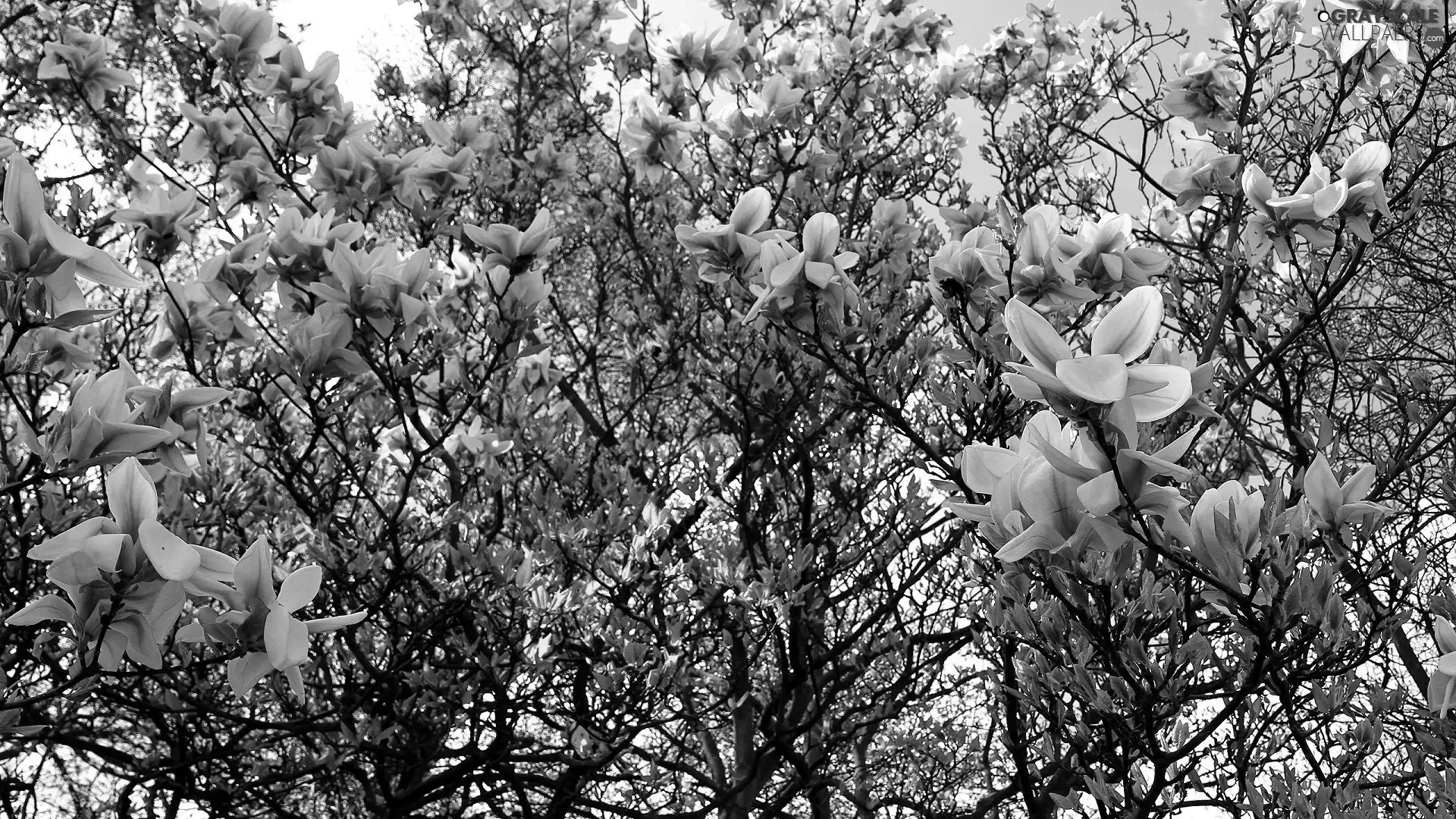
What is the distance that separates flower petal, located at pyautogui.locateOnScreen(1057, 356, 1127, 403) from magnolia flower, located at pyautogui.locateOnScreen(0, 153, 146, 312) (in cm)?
137

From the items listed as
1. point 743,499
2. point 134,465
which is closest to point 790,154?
point 743,499

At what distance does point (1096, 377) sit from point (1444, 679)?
0.72m

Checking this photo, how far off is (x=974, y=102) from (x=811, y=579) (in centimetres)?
313

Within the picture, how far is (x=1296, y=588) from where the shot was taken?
1299mm

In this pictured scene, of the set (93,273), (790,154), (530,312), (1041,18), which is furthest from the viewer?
(1041,18)

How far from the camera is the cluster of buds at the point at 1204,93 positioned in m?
3.19

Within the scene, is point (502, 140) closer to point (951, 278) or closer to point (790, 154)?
point (790, 154)

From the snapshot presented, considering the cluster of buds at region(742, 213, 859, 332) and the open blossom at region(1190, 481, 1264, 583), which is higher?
the cluster of buds at region(742, 213, 859, 332)

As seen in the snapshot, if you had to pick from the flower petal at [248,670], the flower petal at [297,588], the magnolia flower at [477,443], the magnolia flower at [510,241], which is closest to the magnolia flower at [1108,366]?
the flower petal at [297,588]

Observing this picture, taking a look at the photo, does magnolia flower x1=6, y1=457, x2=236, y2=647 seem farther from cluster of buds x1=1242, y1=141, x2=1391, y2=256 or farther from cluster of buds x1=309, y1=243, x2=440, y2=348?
cluster of buds x1=1242, y1=141, x2=1391, y2=256

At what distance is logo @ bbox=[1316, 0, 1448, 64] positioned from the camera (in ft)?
9.25

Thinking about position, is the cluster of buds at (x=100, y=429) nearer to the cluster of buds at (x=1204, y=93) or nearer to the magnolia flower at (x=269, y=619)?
the magnolia flower at (x=269, y=619)

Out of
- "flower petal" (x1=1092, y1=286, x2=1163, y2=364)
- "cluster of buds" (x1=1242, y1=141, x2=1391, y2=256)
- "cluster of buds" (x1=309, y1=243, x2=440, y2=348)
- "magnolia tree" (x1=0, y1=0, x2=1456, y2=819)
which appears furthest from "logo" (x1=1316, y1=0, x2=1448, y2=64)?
"cluster of buds" (x1=309, y1=243, x2=440, y2=348)

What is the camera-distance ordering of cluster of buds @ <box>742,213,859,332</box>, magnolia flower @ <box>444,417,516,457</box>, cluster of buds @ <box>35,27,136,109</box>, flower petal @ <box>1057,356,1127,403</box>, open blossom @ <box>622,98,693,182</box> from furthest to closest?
open blossom @ <box>622,98,693,182</box> < magnolia flower @ <box>444,417,516,457</box> < cluster of buds @ <box>35,27,136,109</box> < cluster of buds @ <box>742,213,859,332</box> < flower petal @ <box>1057,356,1127,403</box>
